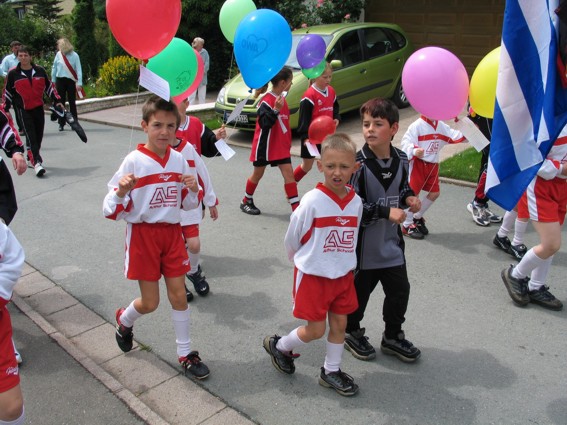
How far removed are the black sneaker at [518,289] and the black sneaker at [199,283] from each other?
2.55m

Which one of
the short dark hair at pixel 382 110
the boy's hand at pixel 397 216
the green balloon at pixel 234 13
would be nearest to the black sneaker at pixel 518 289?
the boy's hand at pixel 397 216

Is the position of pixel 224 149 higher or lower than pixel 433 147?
higher

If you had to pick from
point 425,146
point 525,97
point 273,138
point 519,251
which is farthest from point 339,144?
Result: point 273,138

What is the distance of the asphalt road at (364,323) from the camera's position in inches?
129

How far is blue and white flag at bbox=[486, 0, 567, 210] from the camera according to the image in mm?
2861

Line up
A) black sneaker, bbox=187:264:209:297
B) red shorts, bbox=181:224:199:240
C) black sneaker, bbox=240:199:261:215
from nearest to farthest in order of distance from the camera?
red shorts, bbox=181:224:199:240 < black sneaker, bbox=187:264:209:297 < black sneaker, bbox=240:199:261:215

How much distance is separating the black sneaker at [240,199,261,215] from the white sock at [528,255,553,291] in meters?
3.30

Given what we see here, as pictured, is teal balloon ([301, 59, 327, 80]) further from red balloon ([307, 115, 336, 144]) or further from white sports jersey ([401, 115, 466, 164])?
red balloon ([307, 115, 336, 144])

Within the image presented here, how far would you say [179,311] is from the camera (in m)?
3.51

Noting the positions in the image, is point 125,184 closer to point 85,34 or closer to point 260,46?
point 260,46

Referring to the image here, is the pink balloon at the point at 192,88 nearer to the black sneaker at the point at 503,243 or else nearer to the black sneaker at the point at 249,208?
the black sneaker at the point at 249,208

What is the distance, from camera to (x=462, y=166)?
7.91 metres

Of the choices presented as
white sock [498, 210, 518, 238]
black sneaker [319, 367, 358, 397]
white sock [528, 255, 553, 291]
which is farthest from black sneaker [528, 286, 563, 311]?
black sneaker [319, 367, 358, 397]

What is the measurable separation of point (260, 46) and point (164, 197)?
1991mm
